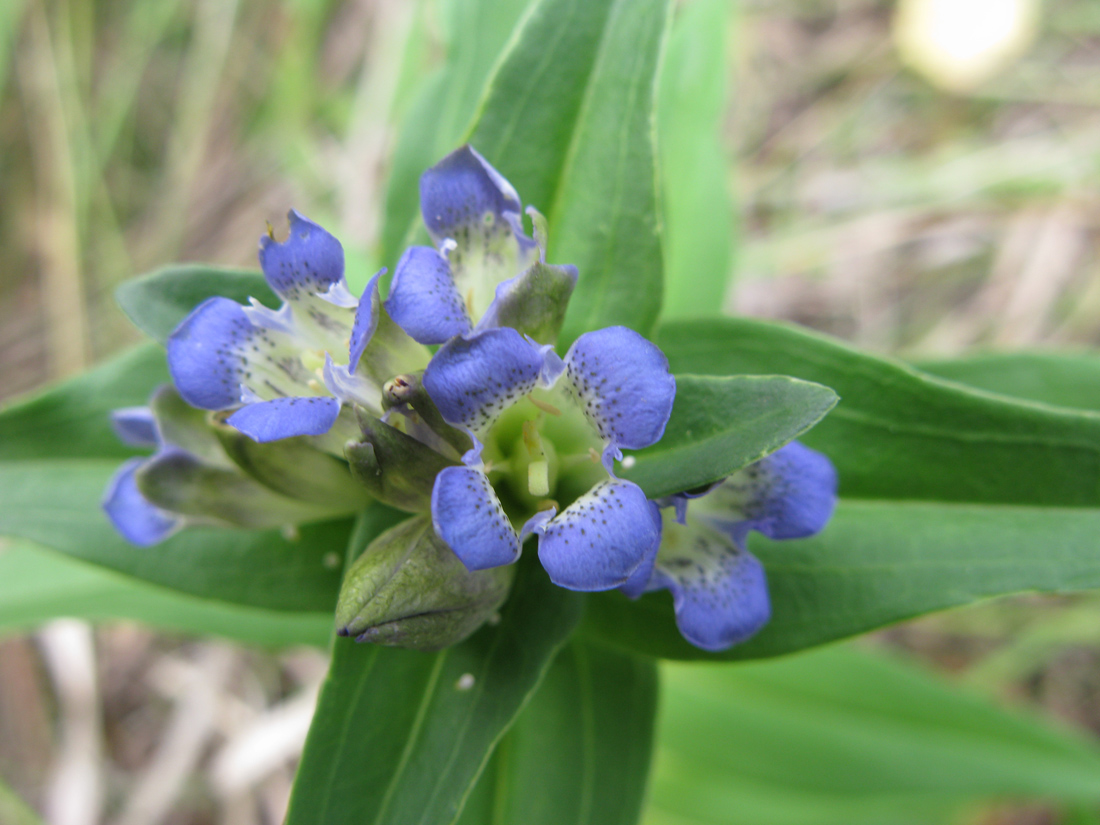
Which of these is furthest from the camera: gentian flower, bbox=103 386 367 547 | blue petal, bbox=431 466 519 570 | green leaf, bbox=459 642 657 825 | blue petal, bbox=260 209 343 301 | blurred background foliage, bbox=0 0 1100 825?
blurred background foliage, bbox=0 0 1100 825

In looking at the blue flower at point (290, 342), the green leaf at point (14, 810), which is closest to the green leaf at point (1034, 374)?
the blue flower at point (290, 342)

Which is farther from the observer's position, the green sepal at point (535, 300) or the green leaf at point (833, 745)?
the green leaf at point (833, 745)

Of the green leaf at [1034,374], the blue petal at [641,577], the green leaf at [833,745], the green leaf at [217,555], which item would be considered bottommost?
the green leaf at [833,745]

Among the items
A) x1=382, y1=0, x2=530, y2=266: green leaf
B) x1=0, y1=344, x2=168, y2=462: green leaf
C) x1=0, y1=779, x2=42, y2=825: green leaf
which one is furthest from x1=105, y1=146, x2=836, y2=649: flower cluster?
x1=0, y1=779, x2=42, y2=825: green leaf

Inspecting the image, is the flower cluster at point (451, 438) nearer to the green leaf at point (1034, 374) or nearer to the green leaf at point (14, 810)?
the green leaf at point (1034, 374)

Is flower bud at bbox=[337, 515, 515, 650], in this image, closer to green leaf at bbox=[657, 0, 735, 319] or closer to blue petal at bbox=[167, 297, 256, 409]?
blue petal at bbox=[167, 297, 256, 409]

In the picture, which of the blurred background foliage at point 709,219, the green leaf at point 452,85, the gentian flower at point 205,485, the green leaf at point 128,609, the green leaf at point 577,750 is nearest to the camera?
the gentian flower at point 205,485

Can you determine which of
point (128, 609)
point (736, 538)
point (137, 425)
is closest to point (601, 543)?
point (736, 538)

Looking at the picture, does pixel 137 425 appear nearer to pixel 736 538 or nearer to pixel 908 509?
pixel 736 538
